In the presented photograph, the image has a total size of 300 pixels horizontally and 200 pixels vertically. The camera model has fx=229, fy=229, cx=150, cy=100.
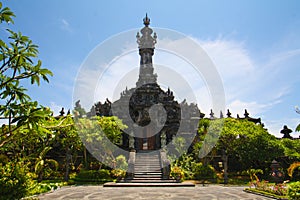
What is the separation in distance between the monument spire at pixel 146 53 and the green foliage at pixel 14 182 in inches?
996

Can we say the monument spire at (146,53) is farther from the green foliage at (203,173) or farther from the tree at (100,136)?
the green foliage at (203,173)

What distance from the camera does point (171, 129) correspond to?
2884 cm

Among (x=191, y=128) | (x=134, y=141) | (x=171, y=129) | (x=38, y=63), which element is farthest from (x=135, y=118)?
(x=38, y=63)

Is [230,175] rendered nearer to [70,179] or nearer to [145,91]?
[145,91]

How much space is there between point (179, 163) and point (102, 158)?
7696mm

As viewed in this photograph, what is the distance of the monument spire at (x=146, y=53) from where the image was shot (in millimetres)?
34344

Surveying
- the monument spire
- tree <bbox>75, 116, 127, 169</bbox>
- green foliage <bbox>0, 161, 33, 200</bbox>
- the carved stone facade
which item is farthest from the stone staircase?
the monument spire

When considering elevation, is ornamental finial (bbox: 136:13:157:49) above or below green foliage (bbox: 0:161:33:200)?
above

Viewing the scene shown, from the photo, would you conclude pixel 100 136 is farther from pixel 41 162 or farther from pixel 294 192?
pixel 294 192

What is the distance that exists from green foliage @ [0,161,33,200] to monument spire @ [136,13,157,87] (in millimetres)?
25294

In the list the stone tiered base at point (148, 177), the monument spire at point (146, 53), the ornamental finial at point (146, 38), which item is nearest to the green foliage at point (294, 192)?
the stone tiered base at point (148, 177)

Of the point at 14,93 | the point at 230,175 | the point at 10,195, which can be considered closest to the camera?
the point at 14,93

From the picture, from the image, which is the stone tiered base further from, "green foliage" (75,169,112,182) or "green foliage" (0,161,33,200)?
"green foliage" (0,161,33,200)

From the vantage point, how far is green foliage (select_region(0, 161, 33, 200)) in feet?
27.3
